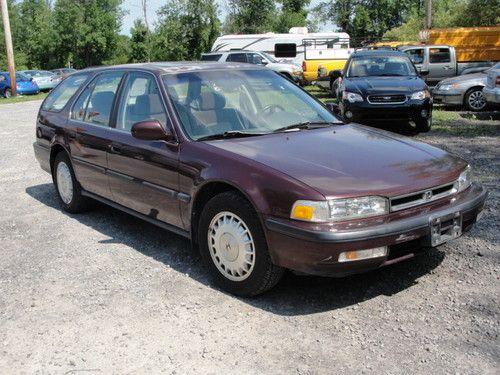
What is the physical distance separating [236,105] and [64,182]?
2.57 meters

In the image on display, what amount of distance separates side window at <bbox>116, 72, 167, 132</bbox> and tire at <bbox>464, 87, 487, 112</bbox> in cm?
1069

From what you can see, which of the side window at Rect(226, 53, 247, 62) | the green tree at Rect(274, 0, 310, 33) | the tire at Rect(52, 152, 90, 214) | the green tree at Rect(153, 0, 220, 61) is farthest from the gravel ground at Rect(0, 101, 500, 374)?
the green tree at Rect(274, 0, 310, 33)

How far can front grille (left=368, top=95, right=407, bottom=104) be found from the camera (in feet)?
34.0

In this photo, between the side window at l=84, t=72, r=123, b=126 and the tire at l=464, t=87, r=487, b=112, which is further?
the tire at l=464, t=87, r=487, b=112

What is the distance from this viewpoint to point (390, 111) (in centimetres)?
1031

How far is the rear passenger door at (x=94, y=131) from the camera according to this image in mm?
5332

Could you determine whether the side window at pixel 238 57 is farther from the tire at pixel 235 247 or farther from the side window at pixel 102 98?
the tire at pixel 235 247

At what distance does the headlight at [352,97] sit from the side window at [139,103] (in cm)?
615

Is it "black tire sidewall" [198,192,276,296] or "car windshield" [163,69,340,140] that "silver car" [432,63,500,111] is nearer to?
"car windshield" [163,69,340,140]

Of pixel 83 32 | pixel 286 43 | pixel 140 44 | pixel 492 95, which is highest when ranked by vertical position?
pixel 83 32

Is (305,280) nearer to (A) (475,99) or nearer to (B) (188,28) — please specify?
(A) (475,99)

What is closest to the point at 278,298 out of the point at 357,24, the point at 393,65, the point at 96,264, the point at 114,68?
the point at 96,264

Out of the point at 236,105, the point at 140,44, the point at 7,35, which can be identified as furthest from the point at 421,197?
the point at 140,44

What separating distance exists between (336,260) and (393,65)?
9.40 metres
